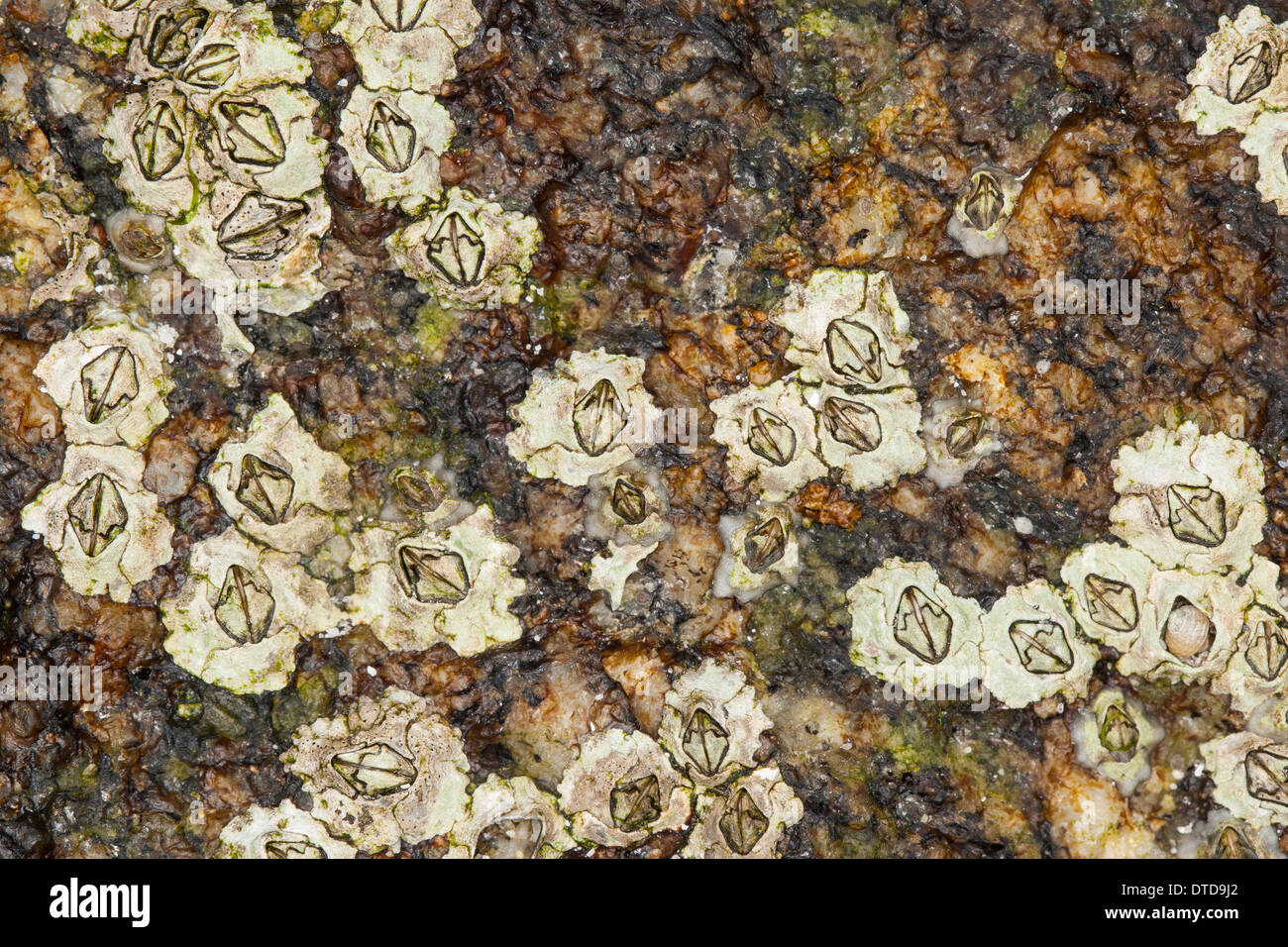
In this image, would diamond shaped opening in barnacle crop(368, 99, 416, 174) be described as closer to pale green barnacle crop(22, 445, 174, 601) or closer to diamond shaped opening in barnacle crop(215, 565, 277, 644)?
pale green barnacle crop(22, 445, 174, 601)

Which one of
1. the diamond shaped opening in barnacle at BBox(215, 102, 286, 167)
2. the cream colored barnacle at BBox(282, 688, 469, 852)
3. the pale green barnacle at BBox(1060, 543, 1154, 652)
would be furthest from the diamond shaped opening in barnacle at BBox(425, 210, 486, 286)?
the pale green barnacle at BBox(1060, 543, 1154, 652)

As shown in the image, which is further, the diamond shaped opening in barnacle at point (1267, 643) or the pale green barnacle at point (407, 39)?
the diamond shaped opening in barnacle at point (1267, 643)

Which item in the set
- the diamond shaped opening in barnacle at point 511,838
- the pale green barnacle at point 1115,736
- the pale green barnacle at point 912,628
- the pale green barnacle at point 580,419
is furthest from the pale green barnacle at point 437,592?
the pale green barnacle at point 1115,736

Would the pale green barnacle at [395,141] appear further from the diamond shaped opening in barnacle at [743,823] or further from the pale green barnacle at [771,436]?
the diamond shaped opening in barnacle at [743,823]

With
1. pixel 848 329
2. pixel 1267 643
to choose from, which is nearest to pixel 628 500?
pixel 848 329

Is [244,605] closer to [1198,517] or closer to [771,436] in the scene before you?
[771,436]

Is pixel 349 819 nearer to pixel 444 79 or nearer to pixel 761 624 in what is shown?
pixel 761 624
